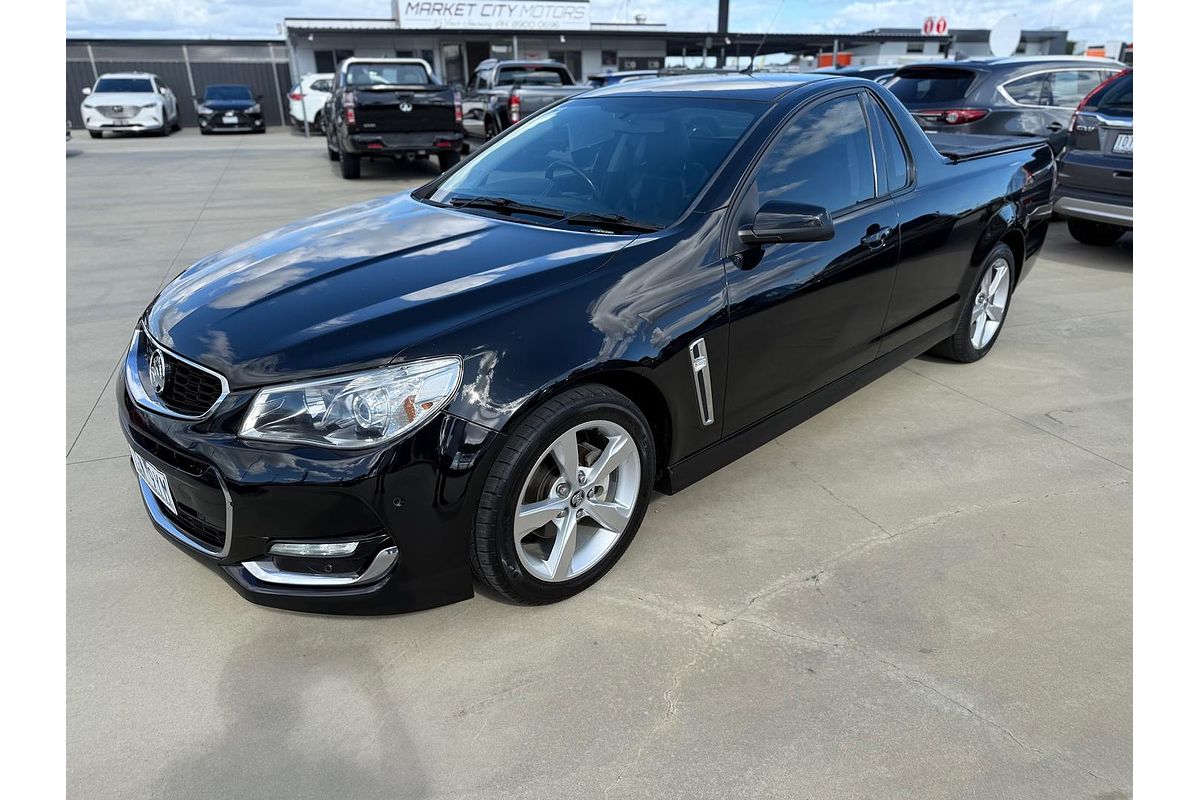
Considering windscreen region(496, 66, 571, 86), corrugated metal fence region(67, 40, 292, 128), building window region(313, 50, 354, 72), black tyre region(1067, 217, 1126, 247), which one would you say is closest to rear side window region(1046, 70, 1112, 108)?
black tyre region(1067, 217, 1126, 247)

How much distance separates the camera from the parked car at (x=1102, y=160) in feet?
23.2

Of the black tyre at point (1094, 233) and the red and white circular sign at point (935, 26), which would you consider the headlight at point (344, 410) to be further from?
the red and white circular sign at point (935, 26)

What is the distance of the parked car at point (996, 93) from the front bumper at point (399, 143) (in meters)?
6.22

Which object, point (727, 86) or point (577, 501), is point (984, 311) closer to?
point (727, 86)

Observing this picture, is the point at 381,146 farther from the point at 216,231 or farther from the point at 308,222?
the point at 308,222

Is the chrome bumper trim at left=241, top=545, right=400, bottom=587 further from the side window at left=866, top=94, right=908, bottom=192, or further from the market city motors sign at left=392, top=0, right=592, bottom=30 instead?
the market city motors sign at left=392, top=0, right=592, bottom=30

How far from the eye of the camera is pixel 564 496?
2.67 metres

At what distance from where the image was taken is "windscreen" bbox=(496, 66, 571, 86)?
15826mm

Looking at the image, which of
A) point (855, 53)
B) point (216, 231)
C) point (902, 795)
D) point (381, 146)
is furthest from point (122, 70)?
point (902, 795)

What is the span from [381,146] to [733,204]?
32.5 feet

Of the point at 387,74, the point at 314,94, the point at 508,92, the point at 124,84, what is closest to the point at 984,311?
the point at 508,92

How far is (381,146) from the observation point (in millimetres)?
11742

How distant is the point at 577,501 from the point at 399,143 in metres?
10.3
